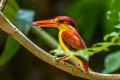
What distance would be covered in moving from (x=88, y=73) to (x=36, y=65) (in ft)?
5.12

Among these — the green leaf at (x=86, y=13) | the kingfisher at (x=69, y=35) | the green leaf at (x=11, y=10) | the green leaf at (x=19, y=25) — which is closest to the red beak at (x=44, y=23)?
the kingfisher at (x=69, y=35)

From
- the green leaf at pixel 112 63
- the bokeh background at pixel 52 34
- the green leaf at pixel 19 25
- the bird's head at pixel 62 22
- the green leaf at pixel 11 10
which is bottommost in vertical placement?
the bokeh background at pixel 52 34

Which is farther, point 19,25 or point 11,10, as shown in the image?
point 19,25

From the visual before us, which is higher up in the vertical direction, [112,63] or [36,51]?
[36,51]

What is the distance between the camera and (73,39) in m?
0.92

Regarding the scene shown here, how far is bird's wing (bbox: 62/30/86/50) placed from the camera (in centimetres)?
91

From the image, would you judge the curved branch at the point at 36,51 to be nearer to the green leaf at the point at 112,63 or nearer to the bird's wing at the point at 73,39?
the bird's wing at the point at 73,39

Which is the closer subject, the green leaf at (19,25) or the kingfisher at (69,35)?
the kingfisher at (69,35)

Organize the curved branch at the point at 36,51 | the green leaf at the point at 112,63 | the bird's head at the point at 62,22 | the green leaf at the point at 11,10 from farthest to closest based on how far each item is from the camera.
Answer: the green leaf at the point at 112,63 → the green leaf at the point at 11,10 → the bird's head at the point at 62,22 → the curved branch at the point at 36,51

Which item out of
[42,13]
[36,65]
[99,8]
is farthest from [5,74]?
[99,8]

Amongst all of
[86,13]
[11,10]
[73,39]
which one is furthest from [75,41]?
[86,13]

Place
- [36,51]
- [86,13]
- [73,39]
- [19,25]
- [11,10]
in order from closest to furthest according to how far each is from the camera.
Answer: [36,51]
[73,39]
[11,10]
[19,25]
[86,13]

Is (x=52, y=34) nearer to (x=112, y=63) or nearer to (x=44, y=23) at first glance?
(x=112, y=63)

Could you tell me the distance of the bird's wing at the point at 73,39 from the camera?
2.98 feet
